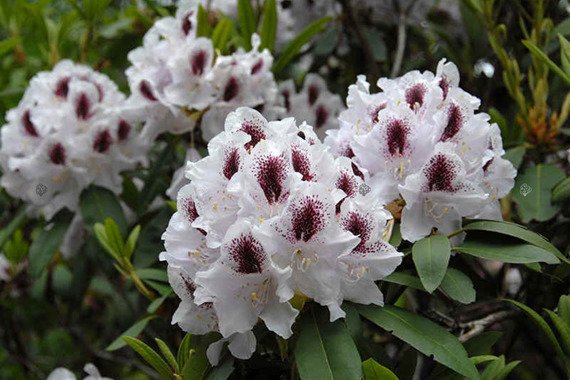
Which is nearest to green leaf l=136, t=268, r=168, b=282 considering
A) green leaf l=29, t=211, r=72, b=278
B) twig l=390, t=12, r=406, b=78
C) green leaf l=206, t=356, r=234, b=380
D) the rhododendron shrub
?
the rhododendron shrub

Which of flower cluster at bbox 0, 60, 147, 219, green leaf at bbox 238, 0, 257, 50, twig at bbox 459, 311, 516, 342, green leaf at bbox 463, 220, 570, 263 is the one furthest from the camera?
green leaf at bbox 238, 0, 257, 50

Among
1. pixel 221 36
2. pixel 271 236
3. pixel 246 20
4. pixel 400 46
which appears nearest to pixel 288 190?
pixel 271 236

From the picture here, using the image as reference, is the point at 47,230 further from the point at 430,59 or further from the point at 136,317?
the point at 430,59

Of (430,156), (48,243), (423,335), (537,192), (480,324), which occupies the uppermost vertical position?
(430,156)

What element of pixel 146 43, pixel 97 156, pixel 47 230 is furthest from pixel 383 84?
pixel 47 230

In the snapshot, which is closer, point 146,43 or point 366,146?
point 366,146

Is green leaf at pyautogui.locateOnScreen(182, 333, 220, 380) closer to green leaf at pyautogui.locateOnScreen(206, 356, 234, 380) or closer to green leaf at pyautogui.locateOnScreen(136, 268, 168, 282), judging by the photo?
green leaf at pyautogui.locateOnScreen(206, 356, 234, 380)

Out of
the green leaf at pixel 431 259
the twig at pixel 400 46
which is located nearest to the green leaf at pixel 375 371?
the green leaf at pixel 431 259

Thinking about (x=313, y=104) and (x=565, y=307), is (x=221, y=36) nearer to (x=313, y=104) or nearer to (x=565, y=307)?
(x=313, y=104)
